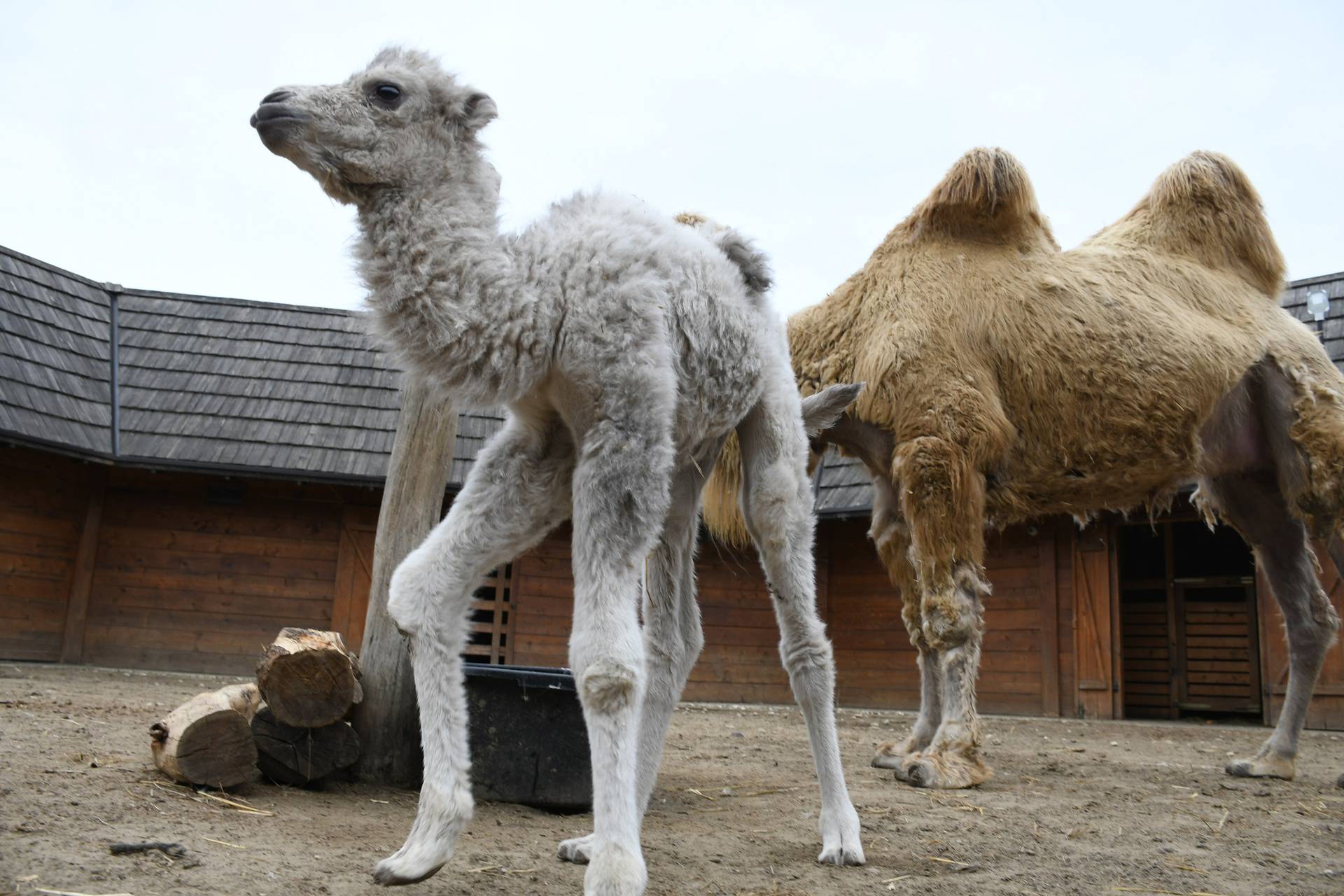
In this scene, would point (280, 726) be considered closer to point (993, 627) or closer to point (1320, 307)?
point (993, 627)

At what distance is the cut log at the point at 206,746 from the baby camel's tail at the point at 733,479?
1.94 m

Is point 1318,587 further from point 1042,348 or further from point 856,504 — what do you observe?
point 856,504

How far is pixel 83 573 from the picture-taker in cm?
1148

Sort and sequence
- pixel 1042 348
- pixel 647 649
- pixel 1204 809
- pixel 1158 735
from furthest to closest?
pixel 1158 735
pixel 1042 348
pixel 1204 809
pixel 647 649

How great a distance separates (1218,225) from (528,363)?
520 cm

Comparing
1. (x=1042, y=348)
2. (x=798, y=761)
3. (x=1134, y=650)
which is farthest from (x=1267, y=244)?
(x=1134, y=650)

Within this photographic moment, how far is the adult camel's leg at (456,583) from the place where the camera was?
2287mm

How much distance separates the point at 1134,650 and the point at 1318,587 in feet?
29.3

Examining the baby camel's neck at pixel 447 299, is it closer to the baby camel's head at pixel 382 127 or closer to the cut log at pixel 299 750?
the baby camel's head at pixel 382 127

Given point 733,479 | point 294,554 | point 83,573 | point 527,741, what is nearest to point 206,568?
point 294,554

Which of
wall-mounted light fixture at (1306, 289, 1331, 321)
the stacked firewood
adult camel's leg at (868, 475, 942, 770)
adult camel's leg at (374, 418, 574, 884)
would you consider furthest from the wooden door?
adult camel's leg at (374, 418, 574, 884)

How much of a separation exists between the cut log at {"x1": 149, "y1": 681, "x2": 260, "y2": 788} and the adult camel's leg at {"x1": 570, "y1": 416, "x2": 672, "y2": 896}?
1.80 meters

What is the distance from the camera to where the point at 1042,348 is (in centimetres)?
528

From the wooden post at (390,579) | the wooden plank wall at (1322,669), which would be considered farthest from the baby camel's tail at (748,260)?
the wooden plank wall at (1322,669)
